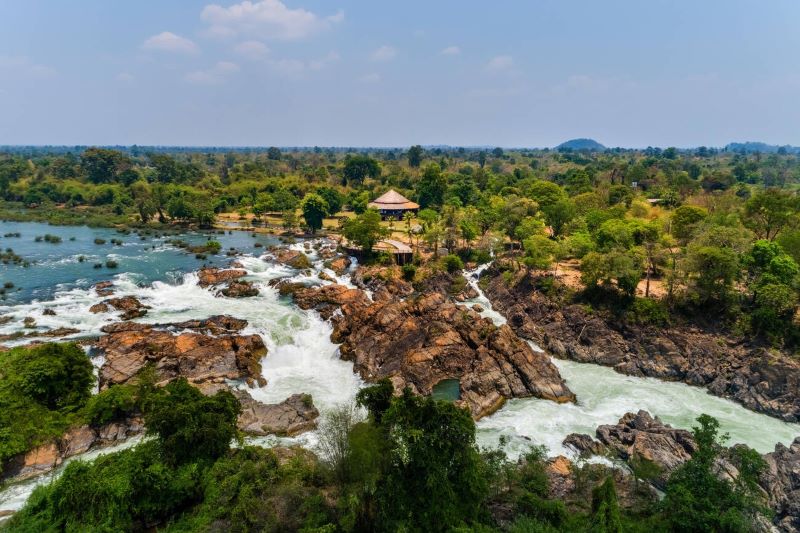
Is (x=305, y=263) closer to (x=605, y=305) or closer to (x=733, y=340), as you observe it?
(x=605, y=305)

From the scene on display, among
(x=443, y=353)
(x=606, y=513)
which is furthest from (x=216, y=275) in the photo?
(x=606, y=513)

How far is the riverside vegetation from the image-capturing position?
16.6 metres

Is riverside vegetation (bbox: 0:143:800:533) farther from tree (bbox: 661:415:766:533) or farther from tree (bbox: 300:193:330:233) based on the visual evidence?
tree (bbox: 300:193:330:233)

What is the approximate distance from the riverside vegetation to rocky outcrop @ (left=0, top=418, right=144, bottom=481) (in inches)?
25.0

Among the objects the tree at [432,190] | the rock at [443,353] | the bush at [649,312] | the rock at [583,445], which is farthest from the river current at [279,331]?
the tree at [432,190]

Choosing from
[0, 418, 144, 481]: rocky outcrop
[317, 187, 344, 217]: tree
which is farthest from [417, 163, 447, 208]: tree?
[0, 418, 144, 481]: rocky outcrop

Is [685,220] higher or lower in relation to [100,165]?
lower

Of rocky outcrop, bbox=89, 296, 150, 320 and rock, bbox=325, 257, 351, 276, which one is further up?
rock, bbox=325, 257, 351, 276

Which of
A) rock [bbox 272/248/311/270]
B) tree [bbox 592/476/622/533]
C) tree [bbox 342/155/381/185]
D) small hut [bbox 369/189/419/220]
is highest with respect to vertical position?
tree [bbox 342/155/381/185]

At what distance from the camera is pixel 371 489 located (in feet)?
52.4

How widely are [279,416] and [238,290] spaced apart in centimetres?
2311

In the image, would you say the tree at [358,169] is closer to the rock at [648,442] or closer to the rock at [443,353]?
the rock at [443,353]

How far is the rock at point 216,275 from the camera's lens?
5097 centimetres

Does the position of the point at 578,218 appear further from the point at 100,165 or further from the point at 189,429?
the point at 100,165
